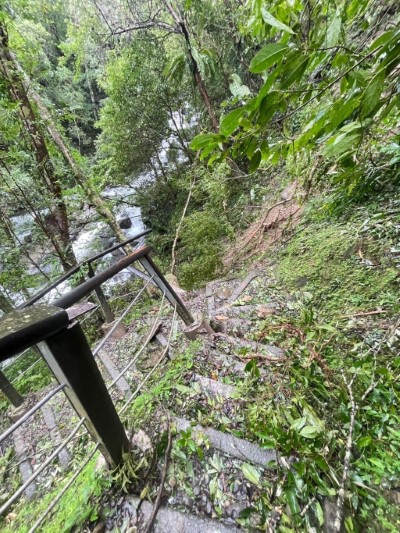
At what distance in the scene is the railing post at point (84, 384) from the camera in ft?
2.33

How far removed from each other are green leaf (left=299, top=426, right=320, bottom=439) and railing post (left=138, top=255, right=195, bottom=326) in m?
1.04

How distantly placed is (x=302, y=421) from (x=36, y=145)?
5153 millimetres

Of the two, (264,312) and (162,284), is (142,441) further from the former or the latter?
(264,312)

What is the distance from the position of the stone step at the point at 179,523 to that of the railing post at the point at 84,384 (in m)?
0.20

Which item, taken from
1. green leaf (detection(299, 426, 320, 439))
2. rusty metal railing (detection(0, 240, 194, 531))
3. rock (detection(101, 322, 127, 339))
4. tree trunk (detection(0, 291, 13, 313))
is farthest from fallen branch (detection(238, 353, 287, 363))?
tree trunk (detection(0, 291, 13, 313))

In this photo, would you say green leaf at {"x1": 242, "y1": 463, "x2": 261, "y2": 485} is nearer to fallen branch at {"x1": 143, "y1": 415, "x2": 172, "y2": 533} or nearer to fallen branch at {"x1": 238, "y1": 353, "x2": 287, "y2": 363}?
fallen branch at {"x1": 143, "y1": 415, "x2": 172, "y2": 533}

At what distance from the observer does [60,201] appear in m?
4.18

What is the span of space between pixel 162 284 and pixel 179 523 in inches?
45.6

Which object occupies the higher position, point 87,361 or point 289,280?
point 87,361

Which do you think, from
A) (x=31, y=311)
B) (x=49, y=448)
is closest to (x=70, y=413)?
(x=49, y=448)

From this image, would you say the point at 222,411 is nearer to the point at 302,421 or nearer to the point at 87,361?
the point at 302,421

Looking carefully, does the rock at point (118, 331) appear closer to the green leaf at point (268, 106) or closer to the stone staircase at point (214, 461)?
the stone staircase at point (214, 461)

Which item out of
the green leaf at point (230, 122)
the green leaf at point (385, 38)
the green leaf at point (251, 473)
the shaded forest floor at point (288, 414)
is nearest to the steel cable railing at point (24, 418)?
the shaded forest floor at point (288, 414)

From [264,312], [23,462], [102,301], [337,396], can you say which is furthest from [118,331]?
[337,396]
